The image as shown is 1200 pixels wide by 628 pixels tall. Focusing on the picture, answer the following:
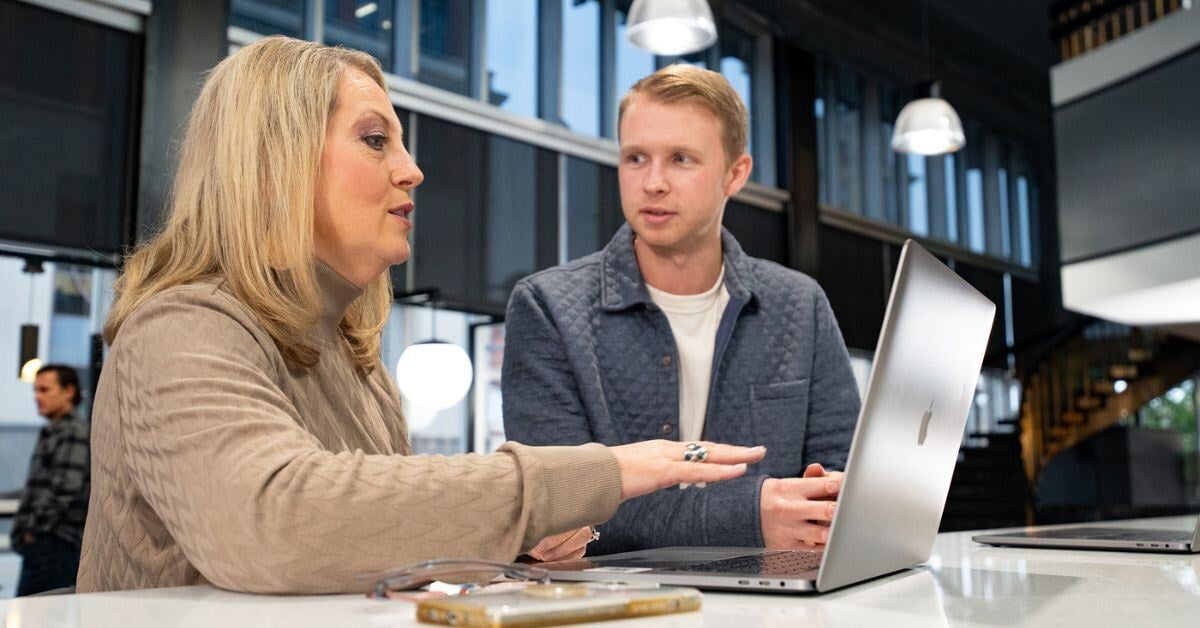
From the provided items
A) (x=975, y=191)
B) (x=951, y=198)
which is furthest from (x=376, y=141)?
(x=975, y=191)


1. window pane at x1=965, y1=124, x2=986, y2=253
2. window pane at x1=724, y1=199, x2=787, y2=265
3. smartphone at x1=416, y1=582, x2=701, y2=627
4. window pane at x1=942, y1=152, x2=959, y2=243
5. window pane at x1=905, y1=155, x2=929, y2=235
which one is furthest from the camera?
window pane at x1=965, y1=124, x2=986, y2=253

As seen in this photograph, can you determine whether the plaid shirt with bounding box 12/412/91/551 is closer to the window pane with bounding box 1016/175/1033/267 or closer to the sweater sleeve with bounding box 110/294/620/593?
the sweater sleeve with bounding box 110/294/620/593

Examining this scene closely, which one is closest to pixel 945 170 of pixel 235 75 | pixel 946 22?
pixel 946 22

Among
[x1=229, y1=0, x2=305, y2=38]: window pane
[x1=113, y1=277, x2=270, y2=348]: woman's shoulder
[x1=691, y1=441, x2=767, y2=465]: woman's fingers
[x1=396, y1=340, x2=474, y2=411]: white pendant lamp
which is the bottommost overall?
[x1=691, y1=441, x2=767, y2=465]: woman's fingers

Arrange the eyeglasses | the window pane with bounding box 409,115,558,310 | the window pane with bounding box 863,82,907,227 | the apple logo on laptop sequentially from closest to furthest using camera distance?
the eyeglasses
the apple logo on laptop
the window pane with bounding box 409,115,558,310
the window pane with bounding box 863,82,907,227

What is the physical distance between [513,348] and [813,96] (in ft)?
29.3

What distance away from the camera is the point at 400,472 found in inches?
41.6

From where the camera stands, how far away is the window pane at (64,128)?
17.3ft

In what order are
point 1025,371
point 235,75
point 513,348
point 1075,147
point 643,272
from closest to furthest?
point 235,75, point 513,348, point 643,272, point 1075,147, point 1025,371

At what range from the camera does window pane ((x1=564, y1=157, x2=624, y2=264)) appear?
820 cm

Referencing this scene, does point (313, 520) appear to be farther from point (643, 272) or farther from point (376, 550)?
point (643, 272)

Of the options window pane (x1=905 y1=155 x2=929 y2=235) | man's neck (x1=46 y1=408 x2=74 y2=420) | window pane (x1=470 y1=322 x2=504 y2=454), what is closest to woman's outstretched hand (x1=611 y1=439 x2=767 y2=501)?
man's neck (x1=46 y1=408 x2=74 y2=420)

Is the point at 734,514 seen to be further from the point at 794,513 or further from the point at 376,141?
the point at 376,141

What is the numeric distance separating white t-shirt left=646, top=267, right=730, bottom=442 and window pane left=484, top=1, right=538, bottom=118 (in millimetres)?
5848
